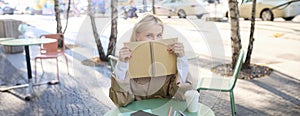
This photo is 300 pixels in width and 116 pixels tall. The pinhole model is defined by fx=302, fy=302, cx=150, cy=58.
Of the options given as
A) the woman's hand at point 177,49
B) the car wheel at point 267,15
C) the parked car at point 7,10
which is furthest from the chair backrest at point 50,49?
the car wheel at point 267,15

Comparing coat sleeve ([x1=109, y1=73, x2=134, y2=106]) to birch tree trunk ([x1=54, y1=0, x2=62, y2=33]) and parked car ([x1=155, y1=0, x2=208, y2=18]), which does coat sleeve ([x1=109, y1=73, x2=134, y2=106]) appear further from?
birch tree trunk ([x1=54, y1=0, x2=62, y2=33])

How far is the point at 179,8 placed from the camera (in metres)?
1.66

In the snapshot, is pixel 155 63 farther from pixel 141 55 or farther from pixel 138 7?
pixel 138 7

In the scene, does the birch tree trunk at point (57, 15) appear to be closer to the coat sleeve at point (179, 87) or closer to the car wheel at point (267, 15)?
the coat sleeve at point (179, 87)

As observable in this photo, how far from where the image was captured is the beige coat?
1502mm

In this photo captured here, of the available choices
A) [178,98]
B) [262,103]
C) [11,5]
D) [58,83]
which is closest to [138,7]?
[178,98]

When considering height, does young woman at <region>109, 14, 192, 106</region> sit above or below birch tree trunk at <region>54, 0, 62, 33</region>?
below

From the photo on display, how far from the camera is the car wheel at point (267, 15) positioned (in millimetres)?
11148

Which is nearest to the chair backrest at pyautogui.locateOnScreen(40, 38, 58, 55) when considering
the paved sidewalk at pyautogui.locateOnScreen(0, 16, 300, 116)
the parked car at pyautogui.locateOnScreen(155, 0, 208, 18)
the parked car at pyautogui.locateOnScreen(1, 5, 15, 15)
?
the paved sidewalk at pyautogui.locateOnScreen(0, 16, 300, 116)

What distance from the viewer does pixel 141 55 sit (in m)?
1.40

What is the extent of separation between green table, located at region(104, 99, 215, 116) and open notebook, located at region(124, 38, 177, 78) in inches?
6.8

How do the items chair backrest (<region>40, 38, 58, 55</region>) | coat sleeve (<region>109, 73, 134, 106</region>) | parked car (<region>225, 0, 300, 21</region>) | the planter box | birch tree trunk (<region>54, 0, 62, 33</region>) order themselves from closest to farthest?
coat sleeve (<region>109, 73, 134, 106</region>) → chair backrest (<region>40, 38, 58, 55</region>) → the planter box → birch tree trunk (<region>54, 0, 62, 33</region>) → parked car (<region>225, 0, 300, 21</region>)

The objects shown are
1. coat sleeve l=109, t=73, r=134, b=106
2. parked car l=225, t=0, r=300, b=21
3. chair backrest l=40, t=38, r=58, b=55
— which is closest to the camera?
coat sleeve l=109, t=73, r=134, b=106

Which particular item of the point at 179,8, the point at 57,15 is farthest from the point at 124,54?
the point at 57,15
